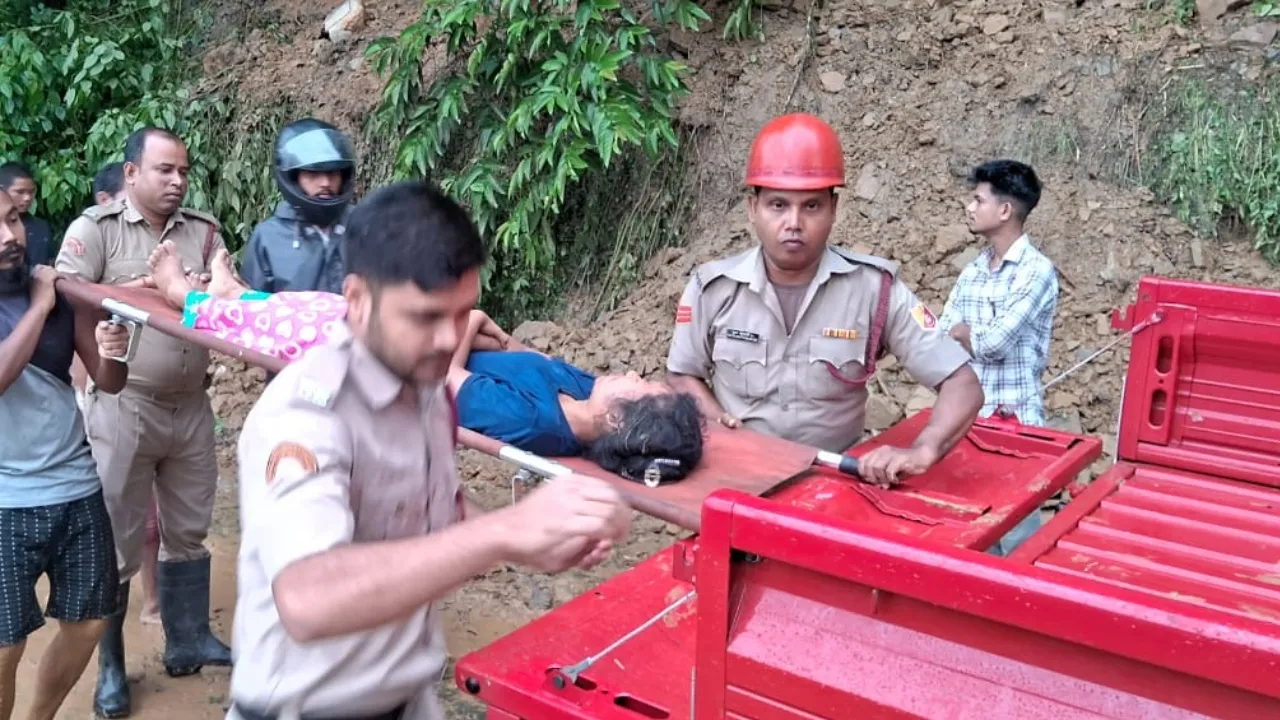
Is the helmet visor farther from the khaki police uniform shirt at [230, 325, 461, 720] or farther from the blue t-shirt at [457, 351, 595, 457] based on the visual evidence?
the khaki police uniform shirt at [230, 325, 461, 720]

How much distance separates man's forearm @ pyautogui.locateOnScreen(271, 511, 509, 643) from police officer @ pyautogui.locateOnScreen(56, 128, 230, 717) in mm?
2727

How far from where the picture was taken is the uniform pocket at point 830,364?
119 inches

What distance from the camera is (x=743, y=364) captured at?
10.3 ft

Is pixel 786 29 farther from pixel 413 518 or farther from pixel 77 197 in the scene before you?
pixel 413 518

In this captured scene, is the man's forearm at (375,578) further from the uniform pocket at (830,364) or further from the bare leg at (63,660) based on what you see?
the bare leg at (63,660)

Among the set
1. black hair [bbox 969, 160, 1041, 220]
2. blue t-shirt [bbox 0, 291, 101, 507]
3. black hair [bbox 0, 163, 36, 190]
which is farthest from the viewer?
black hair [bbox 0, 163, 36, 190]

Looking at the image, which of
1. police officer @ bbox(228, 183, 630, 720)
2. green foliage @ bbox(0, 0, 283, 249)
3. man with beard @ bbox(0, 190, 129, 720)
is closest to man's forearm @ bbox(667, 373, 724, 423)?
police officer @ bbox(228, 183, 630, 720)

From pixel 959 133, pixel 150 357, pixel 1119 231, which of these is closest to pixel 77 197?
pixel 150 357

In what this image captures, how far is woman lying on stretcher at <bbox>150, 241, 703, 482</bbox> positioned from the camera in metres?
2.61

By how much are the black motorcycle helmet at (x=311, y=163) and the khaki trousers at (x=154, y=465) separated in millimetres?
909

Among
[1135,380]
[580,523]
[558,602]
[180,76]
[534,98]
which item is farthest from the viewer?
[180,76]

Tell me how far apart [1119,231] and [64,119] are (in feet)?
25.9

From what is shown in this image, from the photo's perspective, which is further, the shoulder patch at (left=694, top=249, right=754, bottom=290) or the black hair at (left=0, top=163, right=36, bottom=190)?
the black hair at (left=0, top=163, right=36, bottom=190)

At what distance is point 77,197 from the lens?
8.09 meters
